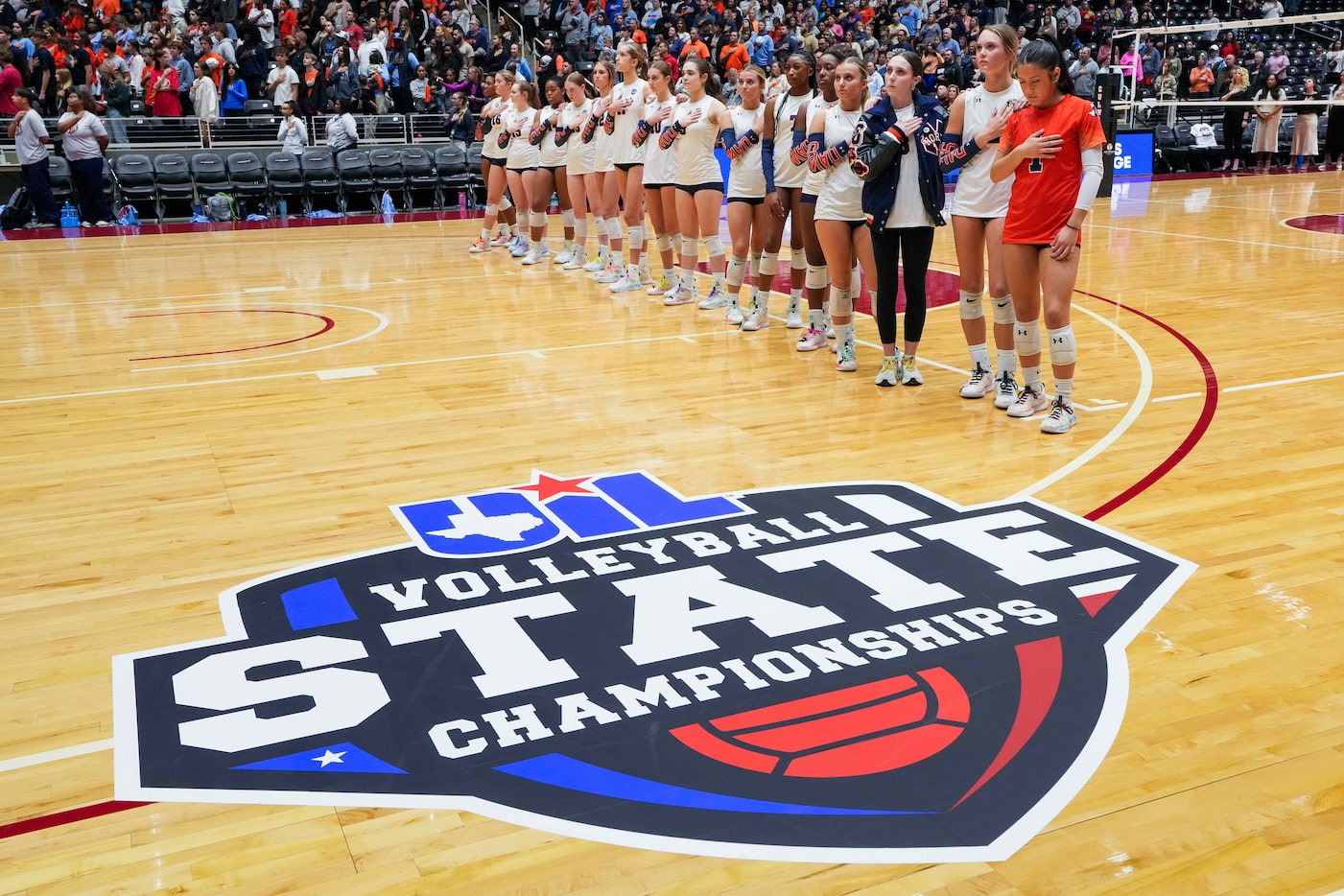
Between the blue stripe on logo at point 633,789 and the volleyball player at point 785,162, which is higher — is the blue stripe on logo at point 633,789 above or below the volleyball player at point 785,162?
below

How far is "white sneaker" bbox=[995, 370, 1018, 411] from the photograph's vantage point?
6105 millimetres

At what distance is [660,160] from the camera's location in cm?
912

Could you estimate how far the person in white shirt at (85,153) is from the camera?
14.9 m

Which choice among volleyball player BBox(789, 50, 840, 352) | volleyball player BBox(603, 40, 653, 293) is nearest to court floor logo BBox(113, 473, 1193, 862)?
volleyball player BBox(789, 50, 840, 352)

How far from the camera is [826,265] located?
720cm

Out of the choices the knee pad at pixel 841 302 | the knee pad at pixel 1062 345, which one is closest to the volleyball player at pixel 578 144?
the knee pad at pixel 841 302

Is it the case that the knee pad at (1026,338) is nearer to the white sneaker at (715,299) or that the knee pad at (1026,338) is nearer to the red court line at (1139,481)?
the red court line at (1139,481)

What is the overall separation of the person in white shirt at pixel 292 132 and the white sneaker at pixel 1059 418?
1375cm

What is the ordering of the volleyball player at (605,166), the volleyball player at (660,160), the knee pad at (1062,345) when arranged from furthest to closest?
1. the volleyball player at (605,166)
2. the volleyball player at (660,160)
3. the knee pad at (1062,345)

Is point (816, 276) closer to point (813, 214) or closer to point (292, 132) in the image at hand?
point (813, 214)

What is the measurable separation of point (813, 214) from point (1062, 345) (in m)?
2.04

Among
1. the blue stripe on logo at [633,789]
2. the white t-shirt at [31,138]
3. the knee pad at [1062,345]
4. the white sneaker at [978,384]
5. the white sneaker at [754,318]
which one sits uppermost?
the white t-shirt at [31,138]

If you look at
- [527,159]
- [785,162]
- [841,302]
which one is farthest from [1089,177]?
[527,159]

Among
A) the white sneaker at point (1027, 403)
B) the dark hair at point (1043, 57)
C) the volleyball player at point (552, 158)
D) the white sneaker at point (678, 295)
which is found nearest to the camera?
the dark hair at point (1043, 57)
